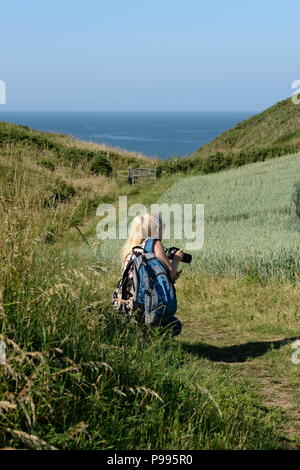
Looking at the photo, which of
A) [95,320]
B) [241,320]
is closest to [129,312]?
[95,320]

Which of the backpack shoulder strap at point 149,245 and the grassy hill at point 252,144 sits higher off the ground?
the grassy hill at point 252,144

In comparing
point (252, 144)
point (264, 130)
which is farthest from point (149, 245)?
point (264, 130)

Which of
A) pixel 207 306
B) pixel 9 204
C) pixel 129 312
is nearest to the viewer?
pixel 9 204

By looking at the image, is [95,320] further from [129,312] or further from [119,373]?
[129,312]

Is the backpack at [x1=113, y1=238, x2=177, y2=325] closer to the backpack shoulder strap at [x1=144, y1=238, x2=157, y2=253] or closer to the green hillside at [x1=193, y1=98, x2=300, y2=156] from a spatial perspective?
the backpack shoulder strap at [x1=144, y1=238, x2=157, y2=253]

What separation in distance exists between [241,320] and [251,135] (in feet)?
135

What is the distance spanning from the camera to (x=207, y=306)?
945cm

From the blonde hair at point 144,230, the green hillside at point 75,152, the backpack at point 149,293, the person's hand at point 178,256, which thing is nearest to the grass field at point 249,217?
the person's hand at point 178,256

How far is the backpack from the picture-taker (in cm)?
616

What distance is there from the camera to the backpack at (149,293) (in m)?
6.16

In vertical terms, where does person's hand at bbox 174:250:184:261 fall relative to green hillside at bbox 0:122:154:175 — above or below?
below

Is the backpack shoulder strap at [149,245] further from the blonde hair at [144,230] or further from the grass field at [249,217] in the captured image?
the grass field at [249,217]

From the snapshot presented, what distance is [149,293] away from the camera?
617 cm

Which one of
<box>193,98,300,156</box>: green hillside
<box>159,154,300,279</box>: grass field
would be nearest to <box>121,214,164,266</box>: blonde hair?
<box>159,154,300,279</box>: grass field
